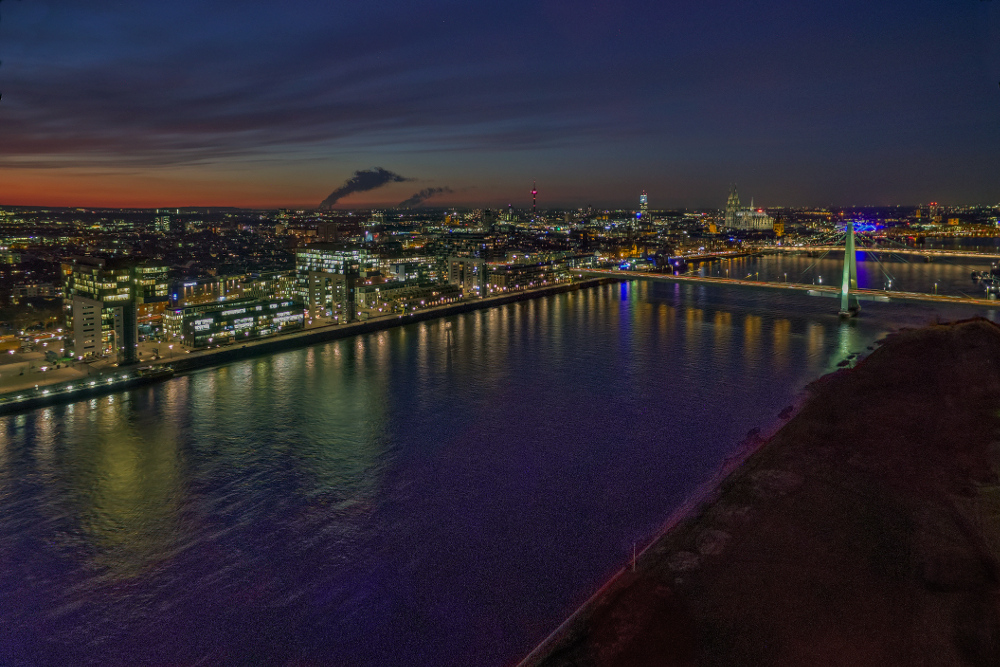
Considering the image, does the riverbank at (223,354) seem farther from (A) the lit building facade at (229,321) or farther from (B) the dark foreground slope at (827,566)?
(B) the dark foreground slope at (827,566)

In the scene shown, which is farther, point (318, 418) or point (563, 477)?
point (318, 418)

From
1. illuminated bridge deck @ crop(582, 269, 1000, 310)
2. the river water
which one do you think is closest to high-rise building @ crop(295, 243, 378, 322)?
the river water

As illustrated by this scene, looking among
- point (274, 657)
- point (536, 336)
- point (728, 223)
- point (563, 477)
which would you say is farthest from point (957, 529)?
point (728, 223)

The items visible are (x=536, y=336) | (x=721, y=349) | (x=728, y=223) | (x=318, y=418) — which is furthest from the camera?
(x=728, y=223)

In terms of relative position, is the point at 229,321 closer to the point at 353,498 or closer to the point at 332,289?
the point at 332,289

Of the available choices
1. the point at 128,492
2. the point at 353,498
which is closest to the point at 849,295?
the point at 353,498

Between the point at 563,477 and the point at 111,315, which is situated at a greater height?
the point at 111,315

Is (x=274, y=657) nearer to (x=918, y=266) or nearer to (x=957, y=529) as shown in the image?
(x=957, y=529)

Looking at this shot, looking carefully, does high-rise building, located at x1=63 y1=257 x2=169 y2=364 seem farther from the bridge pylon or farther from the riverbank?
the bridge pylon
